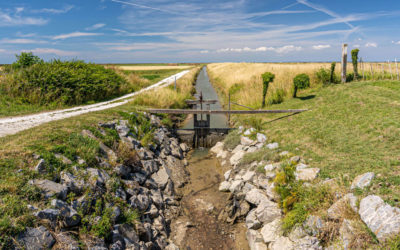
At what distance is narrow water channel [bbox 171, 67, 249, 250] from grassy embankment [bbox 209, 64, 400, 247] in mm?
1828

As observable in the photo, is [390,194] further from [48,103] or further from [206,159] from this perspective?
[48,103]

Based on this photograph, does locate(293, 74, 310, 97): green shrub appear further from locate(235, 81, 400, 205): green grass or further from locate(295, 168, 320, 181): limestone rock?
locate(295, 168, 320, 181): limestone rock

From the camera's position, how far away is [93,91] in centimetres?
1727

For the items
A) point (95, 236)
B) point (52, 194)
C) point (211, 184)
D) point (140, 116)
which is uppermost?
point (140, 116)

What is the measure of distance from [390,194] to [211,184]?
625 cm

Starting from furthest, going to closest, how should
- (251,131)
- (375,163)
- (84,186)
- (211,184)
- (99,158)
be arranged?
1. (251,131)
2. (211,184)
3. (99,158)
4. (375,163)
5. (84,186)

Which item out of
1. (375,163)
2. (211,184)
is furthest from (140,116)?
(375,163)

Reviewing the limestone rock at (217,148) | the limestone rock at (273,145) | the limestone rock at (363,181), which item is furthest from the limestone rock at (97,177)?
the limestone rock at (217,148)

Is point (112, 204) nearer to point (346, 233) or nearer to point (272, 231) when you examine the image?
point (272, 231)

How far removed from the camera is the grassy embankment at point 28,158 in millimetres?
4006

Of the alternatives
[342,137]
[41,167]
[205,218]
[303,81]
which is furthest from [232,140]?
[41,167]

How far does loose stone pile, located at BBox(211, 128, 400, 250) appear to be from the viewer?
15.0ft

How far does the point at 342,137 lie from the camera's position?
878 cm

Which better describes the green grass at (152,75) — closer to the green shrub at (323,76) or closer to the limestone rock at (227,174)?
the green shrub at (323,76)
